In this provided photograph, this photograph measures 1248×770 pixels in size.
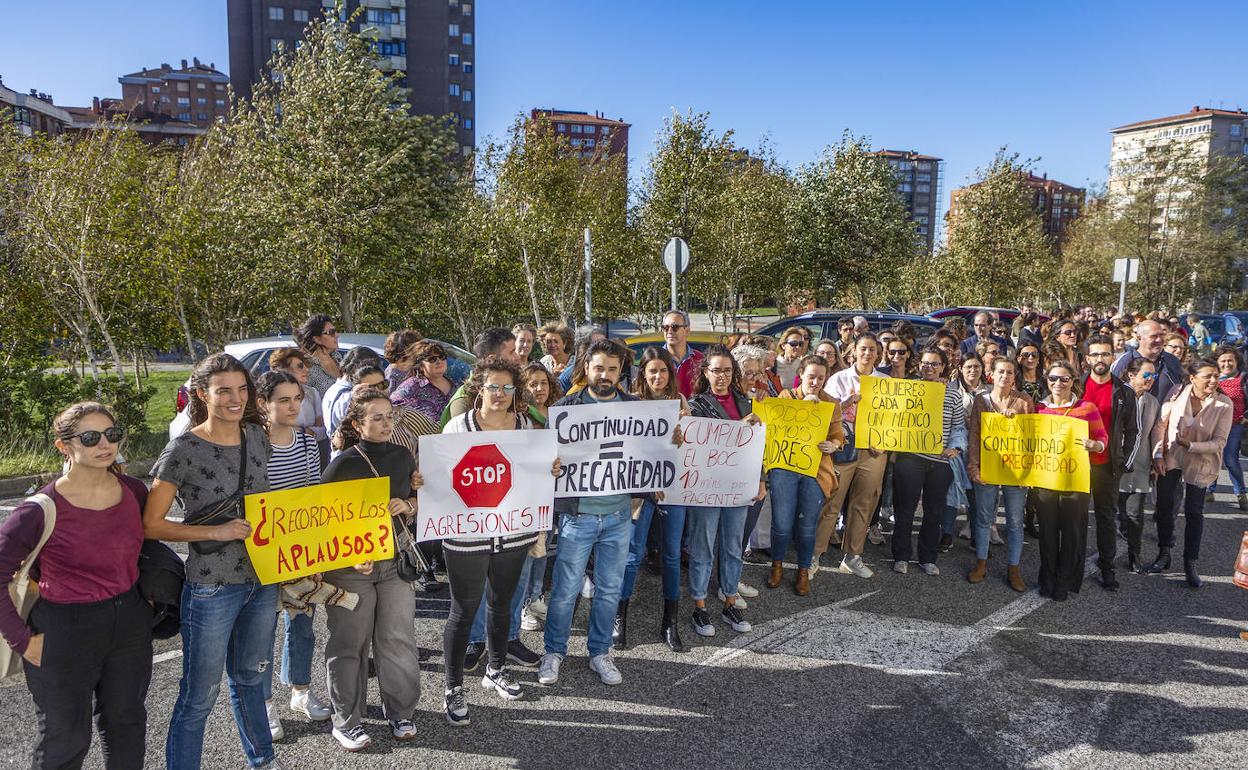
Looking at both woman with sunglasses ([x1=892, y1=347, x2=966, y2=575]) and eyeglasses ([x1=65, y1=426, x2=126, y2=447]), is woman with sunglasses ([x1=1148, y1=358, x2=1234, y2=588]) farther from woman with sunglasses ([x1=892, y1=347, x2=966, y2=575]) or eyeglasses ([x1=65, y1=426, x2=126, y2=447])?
eyeglasses ([x1=65, y1=426, x2=126, y2=447])

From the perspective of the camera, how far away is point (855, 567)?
6824mm

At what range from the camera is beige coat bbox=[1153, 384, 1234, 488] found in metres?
6.46

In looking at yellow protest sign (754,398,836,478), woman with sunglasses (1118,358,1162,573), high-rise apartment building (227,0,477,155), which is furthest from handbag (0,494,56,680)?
high-rise apartment building (227,0,477,155)

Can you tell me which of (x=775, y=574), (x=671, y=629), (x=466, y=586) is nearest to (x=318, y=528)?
(x=466, y=586)

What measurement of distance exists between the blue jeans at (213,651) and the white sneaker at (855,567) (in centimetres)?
472

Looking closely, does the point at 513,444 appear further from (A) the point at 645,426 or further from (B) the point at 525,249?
(B) the point at 525,249

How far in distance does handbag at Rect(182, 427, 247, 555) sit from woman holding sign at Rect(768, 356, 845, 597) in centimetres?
378

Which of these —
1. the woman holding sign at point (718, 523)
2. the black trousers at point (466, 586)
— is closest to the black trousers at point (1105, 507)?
the woman holding sign at point (718, 523)

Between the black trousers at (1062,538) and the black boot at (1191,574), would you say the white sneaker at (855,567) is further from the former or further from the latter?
the black boot at (1191,574)

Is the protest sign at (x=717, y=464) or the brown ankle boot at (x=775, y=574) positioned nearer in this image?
the protest sign at (x=717, y=464)

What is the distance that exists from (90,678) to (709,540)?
355 cm

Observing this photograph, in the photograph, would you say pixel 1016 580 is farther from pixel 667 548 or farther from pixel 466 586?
pixel 466 586

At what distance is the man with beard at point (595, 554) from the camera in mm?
4742

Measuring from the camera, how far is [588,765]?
157 inches
